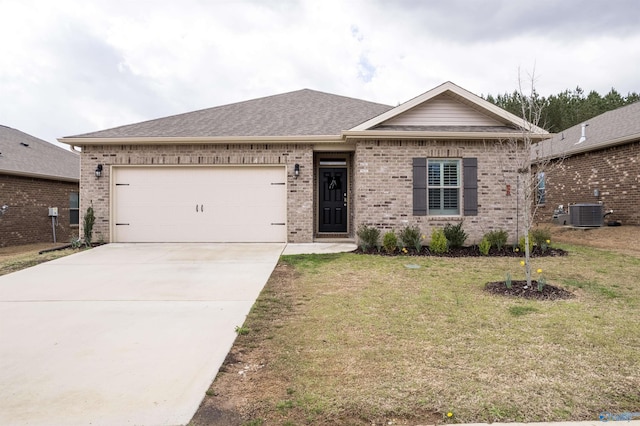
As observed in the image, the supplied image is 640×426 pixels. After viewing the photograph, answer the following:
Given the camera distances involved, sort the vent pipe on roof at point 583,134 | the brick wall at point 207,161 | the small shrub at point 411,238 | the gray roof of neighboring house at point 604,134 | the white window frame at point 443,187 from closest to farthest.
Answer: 1. the small shrub at point 411,238
2. the white window frame at point 443,187
3. the brick wall at point 207,161
4. the gray roof of neighboring house at point 604,134
5. the vent pipe on roof at point 583,134

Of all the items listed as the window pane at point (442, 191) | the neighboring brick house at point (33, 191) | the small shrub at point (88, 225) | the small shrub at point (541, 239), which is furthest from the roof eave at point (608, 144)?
the neighboring brick house at point (33, 191)

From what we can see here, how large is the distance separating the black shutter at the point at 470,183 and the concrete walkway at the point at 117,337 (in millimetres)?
5765

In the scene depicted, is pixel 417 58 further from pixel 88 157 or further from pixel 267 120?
pixel 88 157

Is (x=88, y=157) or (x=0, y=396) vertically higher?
(x=88, y=157)

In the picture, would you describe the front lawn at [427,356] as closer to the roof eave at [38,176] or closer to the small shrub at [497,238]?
the small shrub at [497,238]

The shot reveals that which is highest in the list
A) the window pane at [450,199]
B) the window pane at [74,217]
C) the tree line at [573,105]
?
the tree line at [573,105]

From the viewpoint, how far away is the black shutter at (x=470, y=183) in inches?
394

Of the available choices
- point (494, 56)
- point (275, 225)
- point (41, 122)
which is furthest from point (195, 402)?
point (41, 122)

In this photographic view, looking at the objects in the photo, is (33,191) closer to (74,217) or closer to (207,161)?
(74,217)

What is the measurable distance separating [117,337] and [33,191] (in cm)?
1391

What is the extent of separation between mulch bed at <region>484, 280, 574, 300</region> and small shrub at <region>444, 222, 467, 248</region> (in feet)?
12.4

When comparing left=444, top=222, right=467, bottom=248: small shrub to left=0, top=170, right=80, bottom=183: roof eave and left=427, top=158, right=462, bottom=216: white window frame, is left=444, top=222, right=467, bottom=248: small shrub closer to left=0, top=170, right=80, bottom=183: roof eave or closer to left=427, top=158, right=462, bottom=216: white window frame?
left=427, top=158, right=462, bottom=216: white window frame

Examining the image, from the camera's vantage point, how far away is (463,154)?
10.1 meters

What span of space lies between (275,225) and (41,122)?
17.5 metres
